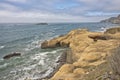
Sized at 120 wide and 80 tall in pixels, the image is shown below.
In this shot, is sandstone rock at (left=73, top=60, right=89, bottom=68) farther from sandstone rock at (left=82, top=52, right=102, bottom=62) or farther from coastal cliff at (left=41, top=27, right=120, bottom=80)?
sandstone rock at (left=82, top=52, right=102, bottom=62)

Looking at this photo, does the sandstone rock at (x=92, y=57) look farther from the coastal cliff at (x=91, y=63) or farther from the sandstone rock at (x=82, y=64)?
the sandstone rock at (x=82, y=64)

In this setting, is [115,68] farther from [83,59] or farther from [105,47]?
[105,47]

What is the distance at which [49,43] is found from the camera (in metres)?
44.0

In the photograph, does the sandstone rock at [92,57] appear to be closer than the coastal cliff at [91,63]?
No

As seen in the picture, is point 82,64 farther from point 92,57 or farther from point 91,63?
point 92,57

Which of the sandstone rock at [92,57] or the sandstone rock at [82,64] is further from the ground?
the sandstone rock at [92,57]

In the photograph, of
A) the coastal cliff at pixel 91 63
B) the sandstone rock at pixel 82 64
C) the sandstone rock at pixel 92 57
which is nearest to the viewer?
the coastal cliff at pixel 91 63

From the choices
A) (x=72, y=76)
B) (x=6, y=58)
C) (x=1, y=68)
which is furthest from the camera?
(x=6, y=58)

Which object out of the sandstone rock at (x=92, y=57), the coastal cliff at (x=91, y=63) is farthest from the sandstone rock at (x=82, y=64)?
the sandstone rock at (x=92, y=57)

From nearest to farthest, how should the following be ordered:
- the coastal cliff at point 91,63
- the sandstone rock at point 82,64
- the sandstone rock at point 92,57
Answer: the coastal cliff at point 91,63 < the sandstone rock at point 82,64 < the sandstone rock at point 92,57

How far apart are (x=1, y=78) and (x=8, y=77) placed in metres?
0.72

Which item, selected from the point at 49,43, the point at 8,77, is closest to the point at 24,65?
the point at 8,77

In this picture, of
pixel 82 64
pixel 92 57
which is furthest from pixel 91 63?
pixel 92 57

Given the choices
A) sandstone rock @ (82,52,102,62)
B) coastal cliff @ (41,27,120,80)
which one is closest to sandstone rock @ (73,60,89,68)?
Answer: coastal cliff @ (41,27,120,80)
